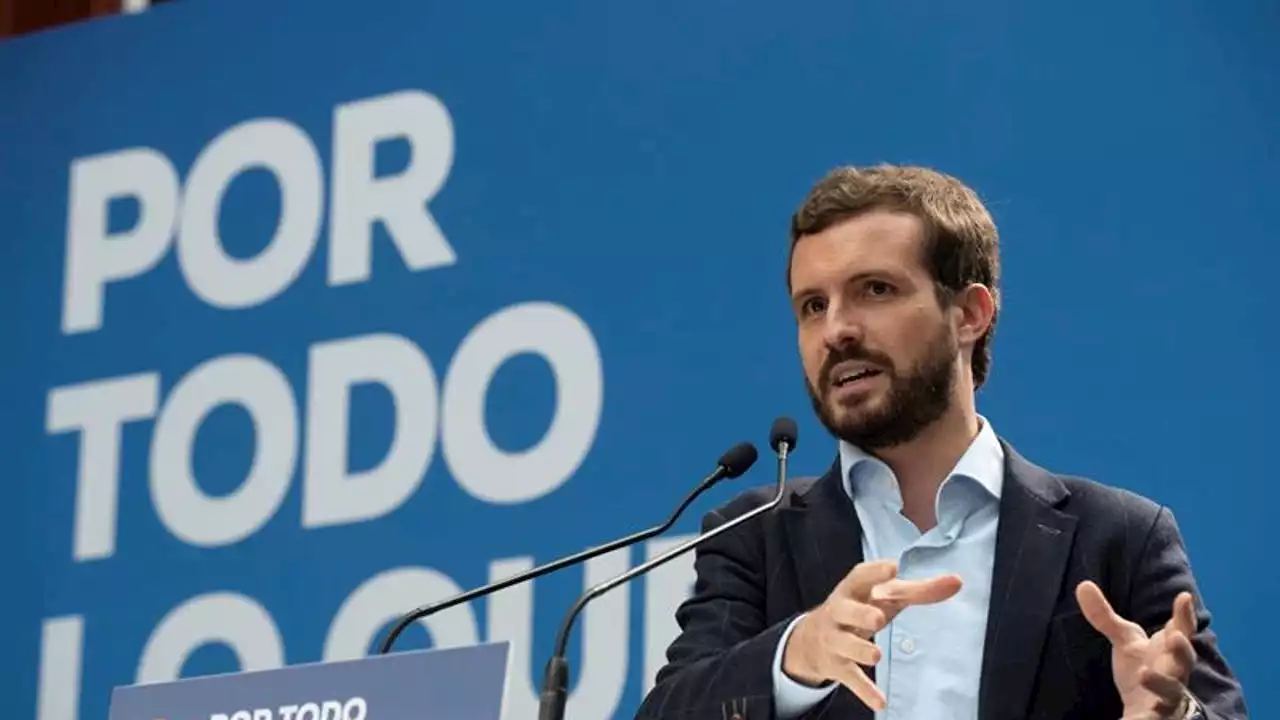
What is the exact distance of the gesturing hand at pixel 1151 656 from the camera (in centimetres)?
215

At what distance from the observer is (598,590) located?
250cm

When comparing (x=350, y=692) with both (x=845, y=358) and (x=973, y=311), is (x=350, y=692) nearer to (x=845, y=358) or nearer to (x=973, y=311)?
(x=845, y=358)

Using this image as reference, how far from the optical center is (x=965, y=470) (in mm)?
2578

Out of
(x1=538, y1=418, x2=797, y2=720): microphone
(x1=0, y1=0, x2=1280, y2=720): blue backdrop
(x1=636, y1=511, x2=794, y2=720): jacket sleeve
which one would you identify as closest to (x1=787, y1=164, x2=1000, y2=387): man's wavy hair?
(x1=538, y1=418, x2=797, y2=720): microphone

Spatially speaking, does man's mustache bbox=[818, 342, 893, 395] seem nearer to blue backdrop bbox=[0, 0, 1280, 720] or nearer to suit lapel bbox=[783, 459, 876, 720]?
suit lapel bbox=[783, 459, 876, 720]

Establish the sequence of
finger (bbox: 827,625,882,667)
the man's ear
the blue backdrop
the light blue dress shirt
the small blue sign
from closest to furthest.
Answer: finger (bbox: 827,625,882,667)
the small blue sign
the light blue dress shirt
the man's ear
the blue backdrop

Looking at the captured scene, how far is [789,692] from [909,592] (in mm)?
239

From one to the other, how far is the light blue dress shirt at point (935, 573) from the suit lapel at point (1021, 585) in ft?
0.10

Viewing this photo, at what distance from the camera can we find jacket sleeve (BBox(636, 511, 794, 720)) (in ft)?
7.63

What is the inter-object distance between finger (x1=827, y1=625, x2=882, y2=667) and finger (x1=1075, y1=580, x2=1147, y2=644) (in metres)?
0.23

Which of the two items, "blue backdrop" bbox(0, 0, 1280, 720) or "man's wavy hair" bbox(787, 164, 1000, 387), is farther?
"blue backdrop" bbox(0, 0, 1280, 720)

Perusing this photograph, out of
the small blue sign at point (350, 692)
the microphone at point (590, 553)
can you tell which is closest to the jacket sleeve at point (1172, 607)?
the microphone at point (590, 553)

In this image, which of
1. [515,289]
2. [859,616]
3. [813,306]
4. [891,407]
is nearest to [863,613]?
[859,616]

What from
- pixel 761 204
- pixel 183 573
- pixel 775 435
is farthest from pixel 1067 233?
pixel 183 573
